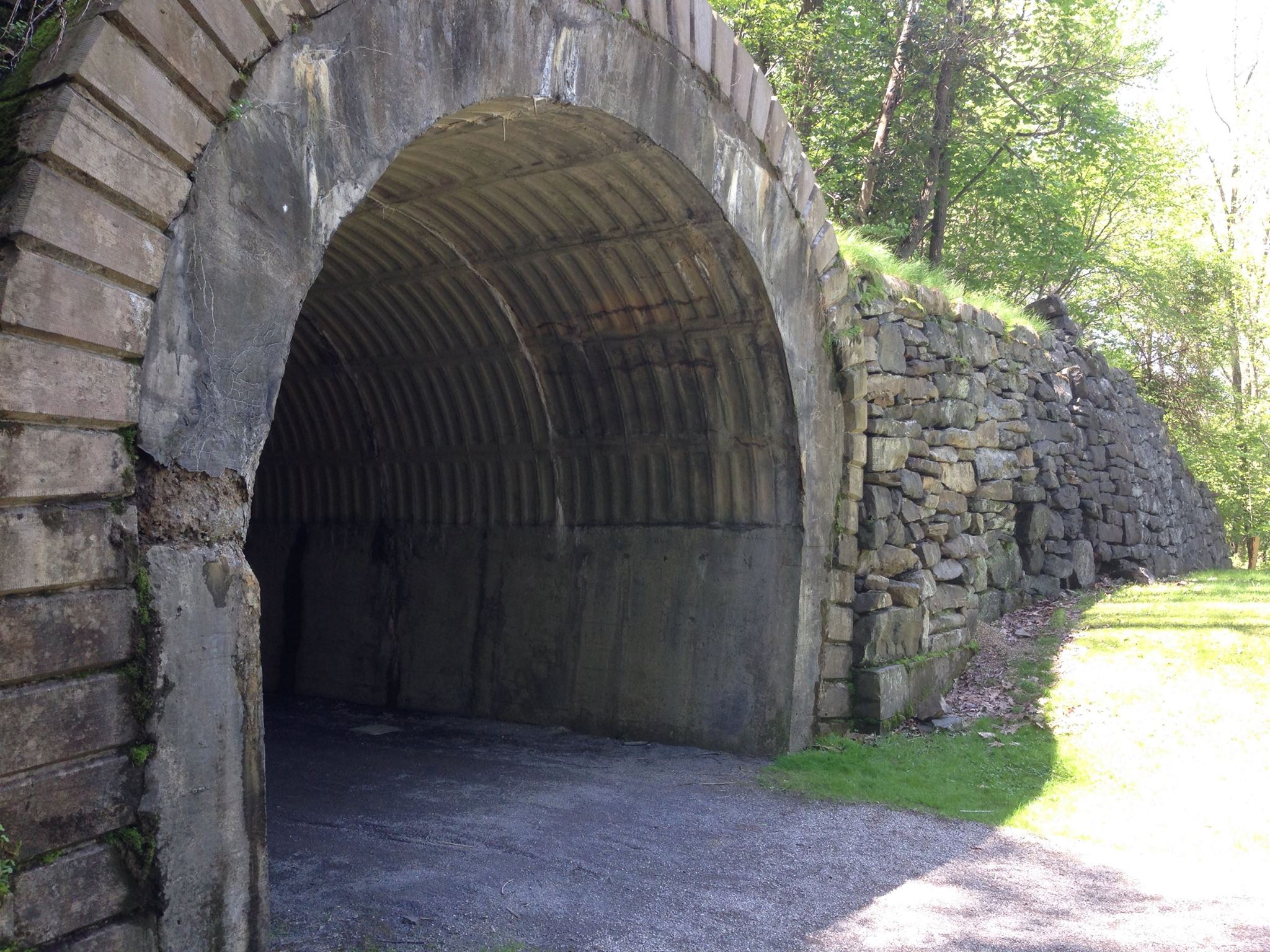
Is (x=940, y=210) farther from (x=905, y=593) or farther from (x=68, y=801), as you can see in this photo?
(x=68, y=801)

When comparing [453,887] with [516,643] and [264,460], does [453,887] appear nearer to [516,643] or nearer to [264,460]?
[516,643]

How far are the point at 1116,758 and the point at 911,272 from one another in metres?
4.84

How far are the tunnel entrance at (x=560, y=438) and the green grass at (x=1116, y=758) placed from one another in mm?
944

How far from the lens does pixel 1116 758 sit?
8109 millimetres

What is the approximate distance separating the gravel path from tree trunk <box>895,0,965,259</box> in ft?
38.6

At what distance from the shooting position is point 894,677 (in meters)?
9.05

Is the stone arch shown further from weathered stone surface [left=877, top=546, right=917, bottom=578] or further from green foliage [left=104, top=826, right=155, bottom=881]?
weathered stone surface [left=877, top=546, right=917, bottom=578]

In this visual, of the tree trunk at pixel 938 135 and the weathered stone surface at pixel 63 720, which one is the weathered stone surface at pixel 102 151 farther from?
the tree trunk at pixel 938 135

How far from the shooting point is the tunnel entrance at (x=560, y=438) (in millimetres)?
7746

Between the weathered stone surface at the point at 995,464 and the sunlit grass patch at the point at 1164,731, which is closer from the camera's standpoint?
the sunlit grass patch at the point at 1164,731

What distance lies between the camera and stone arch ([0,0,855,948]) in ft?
11.1

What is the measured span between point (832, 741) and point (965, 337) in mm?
4572

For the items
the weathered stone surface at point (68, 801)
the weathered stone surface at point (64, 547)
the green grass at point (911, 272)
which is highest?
the green grass at point (911, 272)

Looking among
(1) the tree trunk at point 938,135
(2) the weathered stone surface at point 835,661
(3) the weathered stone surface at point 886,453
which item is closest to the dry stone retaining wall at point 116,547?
(3) the weathered stone surface at point 886,453
